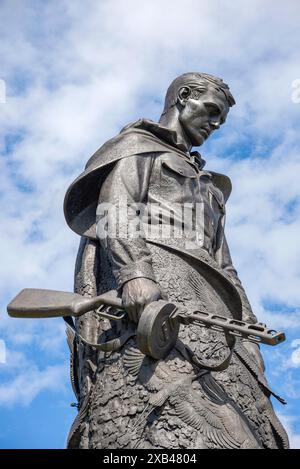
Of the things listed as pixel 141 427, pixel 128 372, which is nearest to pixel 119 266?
pixel 128 372

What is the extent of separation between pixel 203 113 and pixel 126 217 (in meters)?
1.71

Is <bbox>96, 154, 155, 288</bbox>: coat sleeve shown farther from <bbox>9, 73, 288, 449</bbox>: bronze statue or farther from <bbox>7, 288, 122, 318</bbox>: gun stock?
<bbox>7, 288, 122, 318</bbox>: gun stock

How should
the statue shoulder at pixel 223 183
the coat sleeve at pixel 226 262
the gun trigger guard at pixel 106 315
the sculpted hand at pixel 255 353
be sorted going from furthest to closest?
the statue shoulder at pixel 223 183, the coat sleeve at pixel 226 262, the sculpted hand at pixel 255 353, the gun trigger guard at pixel 106 315

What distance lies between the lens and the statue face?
8.57 m

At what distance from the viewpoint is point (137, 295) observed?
265 inches

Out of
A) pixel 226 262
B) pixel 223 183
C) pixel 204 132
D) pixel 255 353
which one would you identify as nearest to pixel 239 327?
pixel 255 353

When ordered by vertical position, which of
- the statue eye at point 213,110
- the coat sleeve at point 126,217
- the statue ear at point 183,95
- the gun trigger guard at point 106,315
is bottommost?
the gun trigger guard at point 106,315

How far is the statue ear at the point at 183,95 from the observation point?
28.5 ft

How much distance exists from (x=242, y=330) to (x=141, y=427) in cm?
102

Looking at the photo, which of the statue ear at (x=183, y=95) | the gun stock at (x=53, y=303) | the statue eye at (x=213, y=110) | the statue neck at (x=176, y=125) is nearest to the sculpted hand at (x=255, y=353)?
the gun stock at (x=53, y=303)

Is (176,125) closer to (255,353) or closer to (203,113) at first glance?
(203,113)

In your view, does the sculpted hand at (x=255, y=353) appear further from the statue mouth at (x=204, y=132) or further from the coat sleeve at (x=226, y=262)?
the statue mouth at (x=204, y=132)

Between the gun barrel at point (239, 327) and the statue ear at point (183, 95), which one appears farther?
the statue ear at point (183, 95)

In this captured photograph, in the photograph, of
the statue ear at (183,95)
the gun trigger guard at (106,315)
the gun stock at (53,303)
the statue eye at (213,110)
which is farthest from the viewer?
the statue ear at (183,95)
